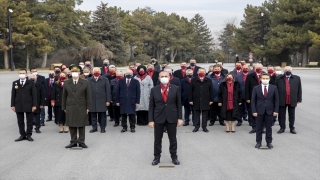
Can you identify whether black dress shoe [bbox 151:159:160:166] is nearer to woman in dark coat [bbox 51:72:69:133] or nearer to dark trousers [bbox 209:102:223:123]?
woman in dark coat [bbox 51:72:69:133]

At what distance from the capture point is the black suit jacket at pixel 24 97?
10.2m

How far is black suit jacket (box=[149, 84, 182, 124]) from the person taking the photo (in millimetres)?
7871

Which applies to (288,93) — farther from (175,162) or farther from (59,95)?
(59,95)

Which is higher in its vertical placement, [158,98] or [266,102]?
[158,98]

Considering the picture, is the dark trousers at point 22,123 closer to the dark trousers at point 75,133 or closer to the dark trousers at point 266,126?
the dark trousers at point 75,133

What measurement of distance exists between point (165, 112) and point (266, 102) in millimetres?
2824

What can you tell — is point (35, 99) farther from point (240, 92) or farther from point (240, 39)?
point (240, 39)


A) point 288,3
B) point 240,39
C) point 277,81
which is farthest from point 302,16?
point 277,81

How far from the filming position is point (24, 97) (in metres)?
10.2

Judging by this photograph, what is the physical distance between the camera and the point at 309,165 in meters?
7.71

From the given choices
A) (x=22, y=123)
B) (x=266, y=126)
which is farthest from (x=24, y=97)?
(x=266, y=126)

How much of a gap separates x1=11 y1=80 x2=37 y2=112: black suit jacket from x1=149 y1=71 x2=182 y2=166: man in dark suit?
12.6 ft

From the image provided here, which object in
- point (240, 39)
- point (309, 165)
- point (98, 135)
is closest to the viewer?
point (309, 165)

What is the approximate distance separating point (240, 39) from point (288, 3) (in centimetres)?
1557
